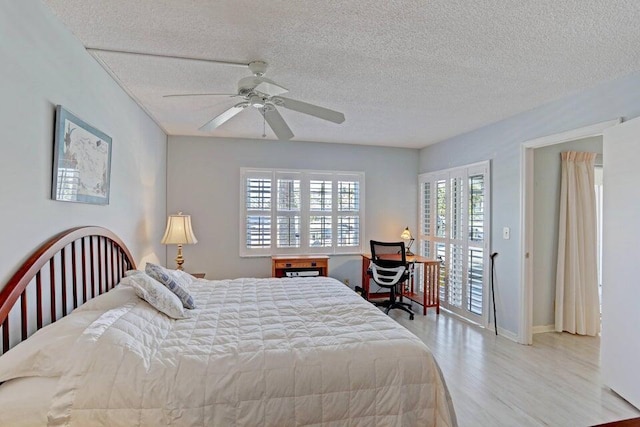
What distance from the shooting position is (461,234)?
4500mm

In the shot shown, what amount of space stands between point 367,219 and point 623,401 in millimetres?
3489

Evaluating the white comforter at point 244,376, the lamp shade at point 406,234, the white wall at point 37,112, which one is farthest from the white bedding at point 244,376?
the lamp shade at point 406,234

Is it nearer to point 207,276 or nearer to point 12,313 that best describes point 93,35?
point 12,313

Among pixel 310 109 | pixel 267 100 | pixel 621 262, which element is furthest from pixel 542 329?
pixel 267 100

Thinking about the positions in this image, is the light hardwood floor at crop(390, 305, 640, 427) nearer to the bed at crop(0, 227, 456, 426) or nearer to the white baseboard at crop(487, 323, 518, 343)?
the white baseboard at crop(487, 323, 518, 343)

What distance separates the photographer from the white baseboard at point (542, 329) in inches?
152

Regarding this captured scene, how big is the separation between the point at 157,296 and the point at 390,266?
3012 millimetres

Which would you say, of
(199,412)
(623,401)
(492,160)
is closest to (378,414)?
(199,412)

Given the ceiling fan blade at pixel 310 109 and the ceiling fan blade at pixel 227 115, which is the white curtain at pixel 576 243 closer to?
the ceiling fan blade at pixel 310 109

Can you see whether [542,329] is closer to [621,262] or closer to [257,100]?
[621,262]

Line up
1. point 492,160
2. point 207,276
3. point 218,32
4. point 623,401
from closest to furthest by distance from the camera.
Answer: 1. point 218,32
2. point 623,401
3. point 492,160
4. point 207,276

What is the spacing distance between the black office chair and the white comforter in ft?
7.88

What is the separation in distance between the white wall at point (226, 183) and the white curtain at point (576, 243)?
8.31ft

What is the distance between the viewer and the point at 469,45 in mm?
2131
